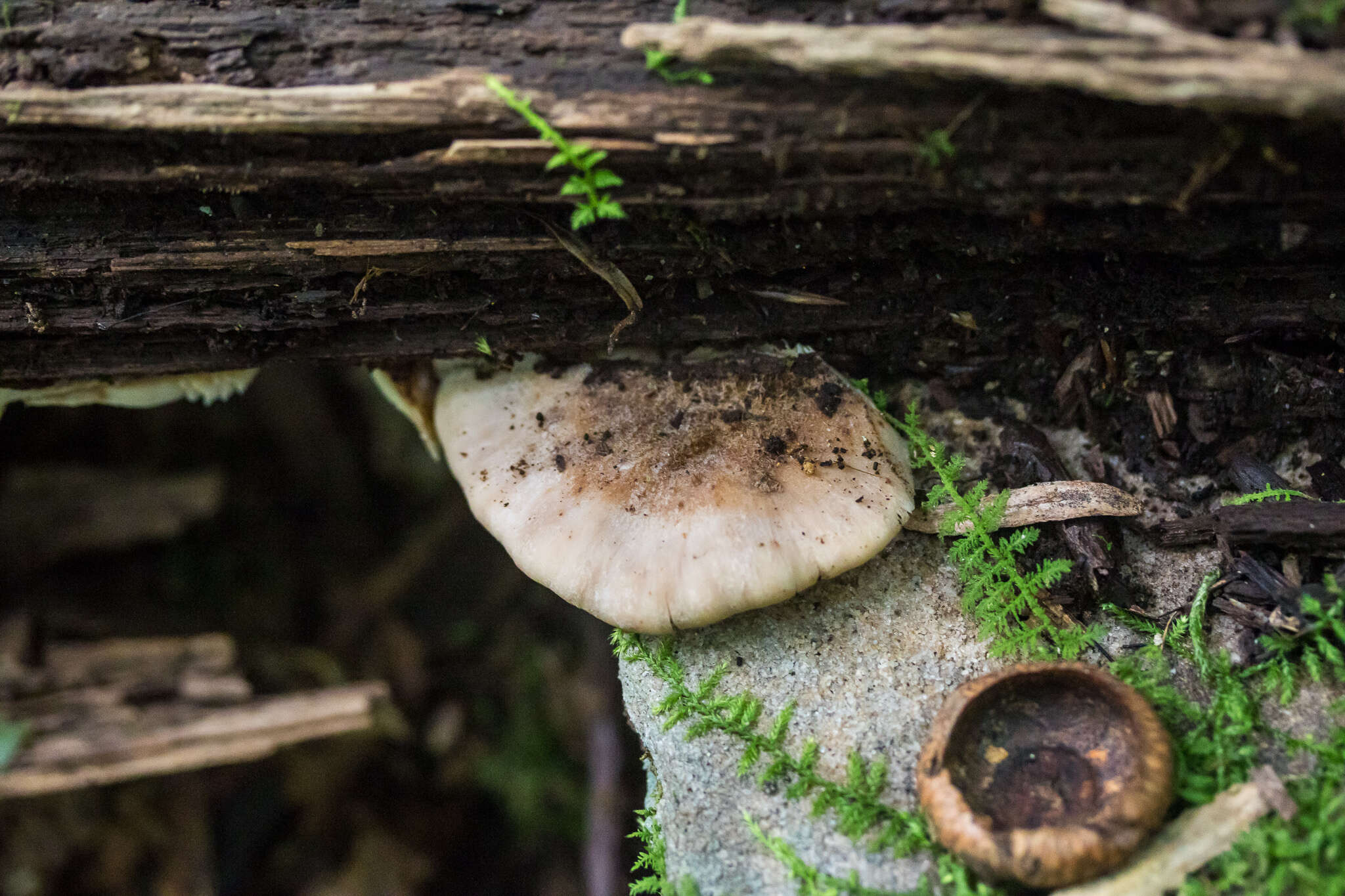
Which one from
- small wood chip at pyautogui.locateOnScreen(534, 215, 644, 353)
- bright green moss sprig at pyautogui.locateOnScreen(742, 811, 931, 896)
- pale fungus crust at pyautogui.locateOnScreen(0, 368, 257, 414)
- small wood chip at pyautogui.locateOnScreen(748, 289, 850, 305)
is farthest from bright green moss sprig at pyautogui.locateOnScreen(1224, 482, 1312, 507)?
pale fungus crust at pyautogui.locateOnScreen(0, 368, 257, 414)

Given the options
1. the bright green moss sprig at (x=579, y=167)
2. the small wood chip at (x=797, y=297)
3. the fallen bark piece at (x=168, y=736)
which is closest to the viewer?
the bright green moss sprig at (x=579, y=167)

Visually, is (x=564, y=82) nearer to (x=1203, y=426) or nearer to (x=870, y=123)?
(x=870, y=123)

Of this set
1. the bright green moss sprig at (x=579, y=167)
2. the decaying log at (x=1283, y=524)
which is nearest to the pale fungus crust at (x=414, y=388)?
the bright green moss sprig at (x=579, y=167)

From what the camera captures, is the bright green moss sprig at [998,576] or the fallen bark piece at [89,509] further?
the fallen bark piece at [89,509]

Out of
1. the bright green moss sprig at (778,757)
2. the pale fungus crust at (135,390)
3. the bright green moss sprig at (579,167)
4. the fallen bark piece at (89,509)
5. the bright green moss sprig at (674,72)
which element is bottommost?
the fallen bark piece at (89,509)

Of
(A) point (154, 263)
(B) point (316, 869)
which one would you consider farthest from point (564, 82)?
(B) point (316, 869)

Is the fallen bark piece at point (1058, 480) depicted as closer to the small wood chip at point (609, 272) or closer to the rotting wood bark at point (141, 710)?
the small wood chip at point (609, 272)

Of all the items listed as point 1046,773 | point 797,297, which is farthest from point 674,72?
point 1046,773

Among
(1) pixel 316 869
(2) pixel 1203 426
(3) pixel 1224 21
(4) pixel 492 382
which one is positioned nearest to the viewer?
(3) pixel 1224 21
